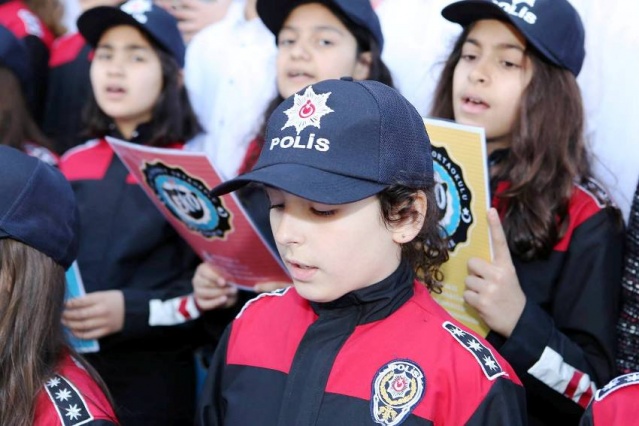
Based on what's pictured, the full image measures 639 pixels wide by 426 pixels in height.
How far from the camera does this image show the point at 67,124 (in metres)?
4.03

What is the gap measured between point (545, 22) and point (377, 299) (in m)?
0.99


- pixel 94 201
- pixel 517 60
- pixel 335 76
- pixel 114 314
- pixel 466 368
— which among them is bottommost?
pixel 114 314

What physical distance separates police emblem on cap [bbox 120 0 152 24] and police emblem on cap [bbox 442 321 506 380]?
1950 millimetres

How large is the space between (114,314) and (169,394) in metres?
0.32

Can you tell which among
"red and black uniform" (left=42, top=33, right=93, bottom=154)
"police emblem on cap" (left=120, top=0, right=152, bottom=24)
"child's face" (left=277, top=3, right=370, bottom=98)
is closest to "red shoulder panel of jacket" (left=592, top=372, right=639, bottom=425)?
"child's face" (left=277, top=3, right=370, bottom=98)

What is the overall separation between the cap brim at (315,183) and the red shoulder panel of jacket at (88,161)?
1.61 meters

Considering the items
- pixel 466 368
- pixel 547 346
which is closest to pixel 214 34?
pixel 547 346

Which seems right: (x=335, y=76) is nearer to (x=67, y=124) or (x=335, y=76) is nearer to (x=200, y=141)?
(x=200, y=141)

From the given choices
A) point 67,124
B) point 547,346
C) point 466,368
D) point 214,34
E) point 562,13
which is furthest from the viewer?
point 67,124

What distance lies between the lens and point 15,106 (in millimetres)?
3510

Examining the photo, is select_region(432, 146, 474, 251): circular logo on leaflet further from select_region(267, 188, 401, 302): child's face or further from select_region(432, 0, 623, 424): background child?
select_region(267, 188, 401, 302): child's face

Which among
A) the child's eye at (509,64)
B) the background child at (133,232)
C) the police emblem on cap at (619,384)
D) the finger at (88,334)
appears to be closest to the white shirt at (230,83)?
the background child at (133,232)

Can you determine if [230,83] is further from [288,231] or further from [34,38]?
[288,231]

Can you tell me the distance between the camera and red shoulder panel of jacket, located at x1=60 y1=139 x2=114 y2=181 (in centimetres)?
316
